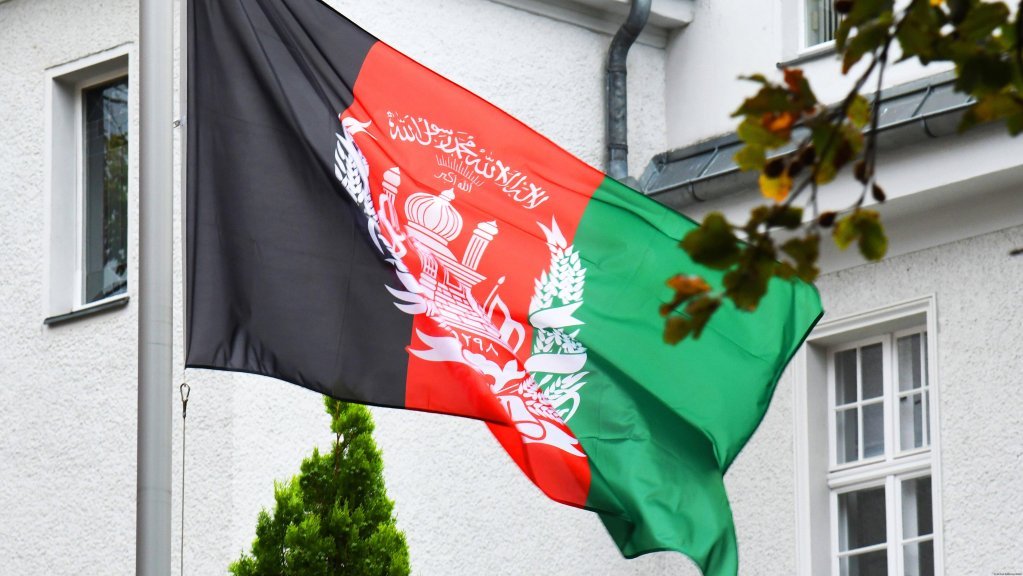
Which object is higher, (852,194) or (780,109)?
(852,194)

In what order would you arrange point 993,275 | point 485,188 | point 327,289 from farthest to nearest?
point 993,275
point 485,188
point 327,289

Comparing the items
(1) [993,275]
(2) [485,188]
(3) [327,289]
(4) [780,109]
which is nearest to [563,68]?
(1) [993,275]

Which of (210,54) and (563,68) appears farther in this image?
(563,68)

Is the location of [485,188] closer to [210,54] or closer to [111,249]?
[210,54]

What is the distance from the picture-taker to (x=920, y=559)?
10.1m

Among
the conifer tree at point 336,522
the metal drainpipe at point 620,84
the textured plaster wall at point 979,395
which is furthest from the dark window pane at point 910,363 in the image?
the conifer tree at point 336,522

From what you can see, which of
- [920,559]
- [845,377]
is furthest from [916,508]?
[845,377]

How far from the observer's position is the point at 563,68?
11.3m

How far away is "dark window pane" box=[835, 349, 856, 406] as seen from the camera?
10602mm

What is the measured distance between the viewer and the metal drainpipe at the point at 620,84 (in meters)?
11.3

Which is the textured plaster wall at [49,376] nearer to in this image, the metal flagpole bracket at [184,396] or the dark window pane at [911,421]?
the metal flagpole bracket at [184,396]

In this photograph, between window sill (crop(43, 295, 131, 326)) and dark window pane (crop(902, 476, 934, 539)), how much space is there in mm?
3952

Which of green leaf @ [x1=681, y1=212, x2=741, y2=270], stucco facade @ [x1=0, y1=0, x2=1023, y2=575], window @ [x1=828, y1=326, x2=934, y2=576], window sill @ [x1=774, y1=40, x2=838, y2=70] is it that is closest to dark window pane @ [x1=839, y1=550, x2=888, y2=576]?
window @ [x1=828, y1=326, x2=934, y2=576]

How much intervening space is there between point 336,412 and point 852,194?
334 centimetres
